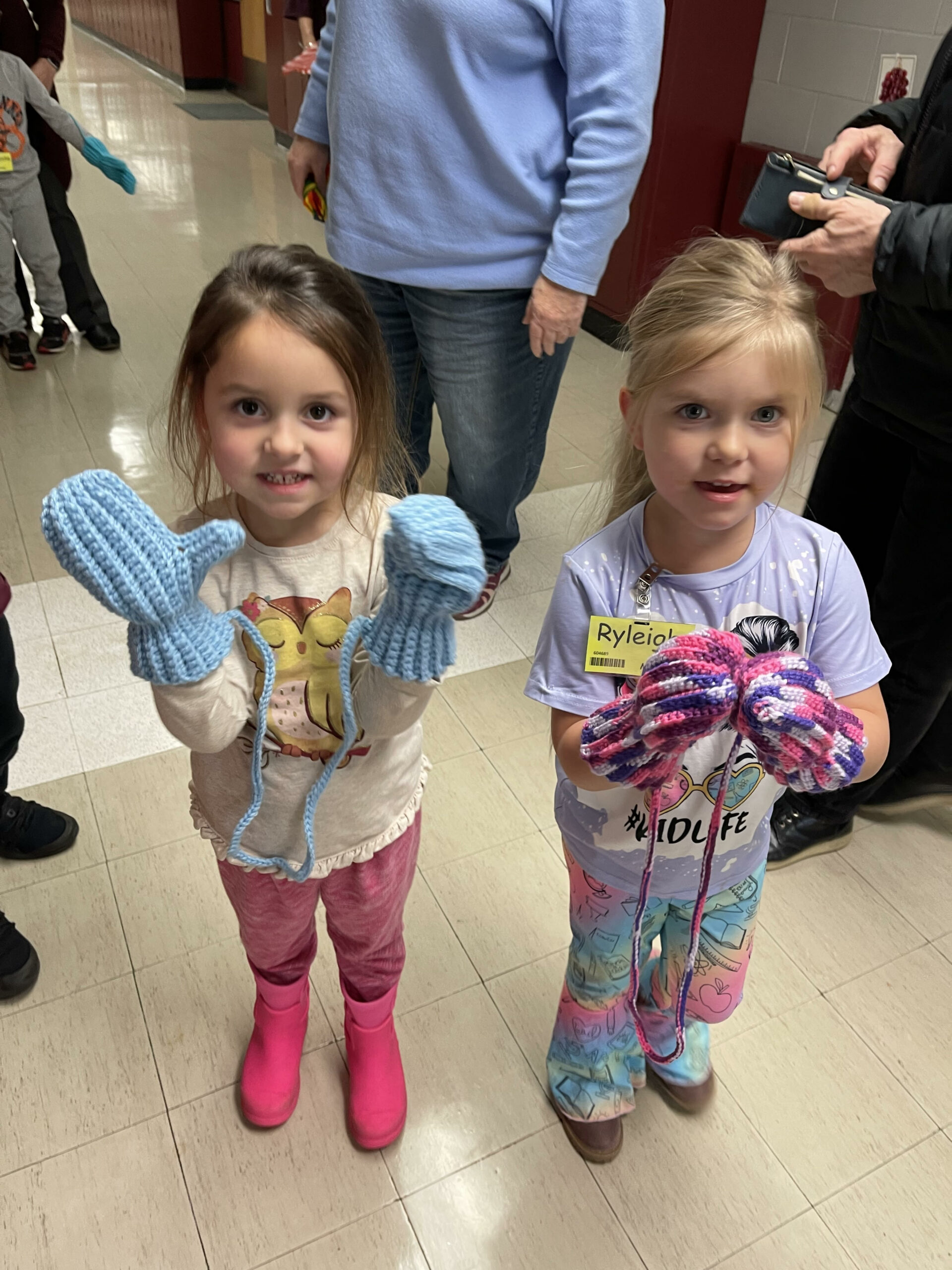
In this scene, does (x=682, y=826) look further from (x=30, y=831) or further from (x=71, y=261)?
(x=71, y=261)

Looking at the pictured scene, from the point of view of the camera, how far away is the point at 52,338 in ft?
11.4

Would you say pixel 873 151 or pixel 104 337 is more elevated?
pixel 873 151

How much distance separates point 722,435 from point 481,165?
1120mm

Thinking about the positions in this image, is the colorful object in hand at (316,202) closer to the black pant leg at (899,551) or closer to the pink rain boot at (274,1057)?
the black pant leg at (899,551)

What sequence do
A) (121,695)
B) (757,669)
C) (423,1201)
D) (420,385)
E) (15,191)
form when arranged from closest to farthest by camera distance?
1. (757,669)
2. (423,1201)
3. (121,695)
4. (420,385)
5. (15,191)

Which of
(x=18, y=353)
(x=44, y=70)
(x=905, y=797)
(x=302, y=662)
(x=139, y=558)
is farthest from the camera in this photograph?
(x=18, y=353)

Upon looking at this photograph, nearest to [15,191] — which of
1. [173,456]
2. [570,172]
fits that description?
[570,172]

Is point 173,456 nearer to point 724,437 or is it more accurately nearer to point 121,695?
point 724,437

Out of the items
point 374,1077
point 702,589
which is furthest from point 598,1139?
point 702,589

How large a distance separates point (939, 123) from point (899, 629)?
723 millimetres

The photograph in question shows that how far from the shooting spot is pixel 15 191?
3023 mm

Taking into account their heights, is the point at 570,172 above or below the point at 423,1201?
above

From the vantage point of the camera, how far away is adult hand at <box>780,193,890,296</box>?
1.18 m

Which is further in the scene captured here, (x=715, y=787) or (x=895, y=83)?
(x=895, y=83)
